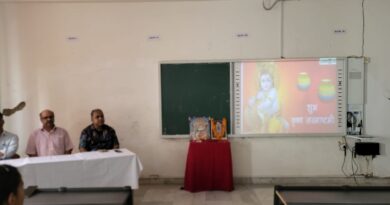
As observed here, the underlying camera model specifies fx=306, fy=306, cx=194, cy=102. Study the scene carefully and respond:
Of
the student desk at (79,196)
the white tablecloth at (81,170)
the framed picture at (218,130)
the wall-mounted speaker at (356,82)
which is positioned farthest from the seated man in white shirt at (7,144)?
the wall-mounted speaker at (356,82)

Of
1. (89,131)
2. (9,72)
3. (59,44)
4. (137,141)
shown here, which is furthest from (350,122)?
(9,72)

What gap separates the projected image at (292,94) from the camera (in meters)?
4.68

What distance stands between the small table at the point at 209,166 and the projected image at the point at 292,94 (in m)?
0.67

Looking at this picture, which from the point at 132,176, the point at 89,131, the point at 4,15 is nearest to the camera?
the point at 132,176

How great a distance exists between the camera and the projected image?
4676 mm

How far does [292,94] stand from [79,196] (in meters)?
3.48

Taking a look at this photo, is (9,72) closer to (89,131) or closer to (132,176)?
(89,131)

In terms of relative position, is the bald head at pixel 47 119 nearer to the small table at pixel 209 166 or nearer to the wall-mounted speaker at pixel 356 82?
the small table at pixel 209 166

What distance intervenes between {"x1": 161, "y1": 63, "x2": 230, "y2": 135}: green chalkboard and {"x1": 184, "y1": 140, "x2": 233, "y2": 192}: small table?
0.48m

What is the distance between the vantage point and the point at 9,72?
4.69 m

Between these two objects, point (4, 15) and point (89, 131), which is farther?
point (4, 15)

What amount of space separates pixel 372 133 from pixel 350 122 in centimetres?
40

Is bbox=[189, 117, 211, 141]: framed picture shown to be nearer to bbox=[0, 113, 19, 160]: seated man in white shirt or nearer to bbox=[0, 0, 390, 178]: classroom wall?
bbox=[0, 0, 390, 178]: classroom wall

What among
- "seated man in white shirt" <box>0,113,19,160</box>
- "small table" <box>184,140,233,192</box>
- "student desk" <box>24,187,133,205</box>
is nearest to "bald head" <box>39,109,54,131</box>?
"seated man in white shirt" <box>0,113,19,160</box>
